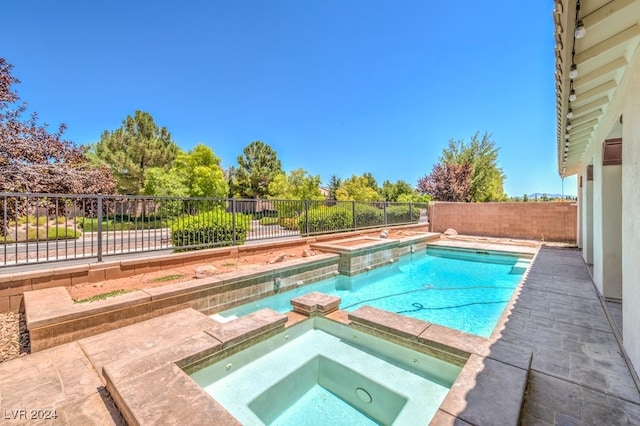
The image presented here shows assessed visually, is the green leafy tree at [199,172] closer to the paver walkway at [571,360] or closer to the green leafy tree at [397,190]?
the paver walkway at [571,360]

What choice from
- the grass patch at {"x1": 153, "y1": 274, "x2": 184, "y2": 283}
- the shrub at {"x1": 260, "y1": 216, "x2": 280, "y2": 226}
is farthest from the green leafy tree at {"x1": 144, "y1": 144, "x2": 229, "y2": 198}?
the grass patch at {"x1": 153, "y1": 274, "x2": 184, "y2": 283}

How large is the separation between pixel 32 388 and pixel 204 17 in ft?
36.2

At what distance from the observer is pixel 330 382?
286cm

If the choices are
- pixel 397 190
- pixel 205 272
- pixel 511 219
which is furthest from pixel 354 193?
pixel 205 272

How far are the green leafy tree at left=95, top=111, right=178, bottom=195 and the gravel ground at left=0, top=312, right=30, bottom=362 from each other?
19.5m

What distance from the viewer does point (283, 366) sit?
9.83ft

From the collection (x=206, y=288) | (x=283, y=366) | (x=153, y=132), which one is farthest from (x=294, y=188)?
(x=283, y=366)

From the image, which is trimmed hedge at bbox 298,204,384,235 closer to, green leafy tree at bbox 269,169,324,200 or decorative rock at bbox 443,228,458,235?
decorative rock at bbox 443,228,458,235

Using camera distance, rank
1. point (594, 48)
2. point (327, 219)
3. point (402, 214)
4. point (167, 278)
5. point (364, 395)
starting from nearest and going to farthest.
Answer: point (594, 48) → point (364, 395) → point (167, 278) → point (327, 219) → point (402, 214)

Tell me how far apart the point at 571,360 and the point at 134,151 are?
26124mm

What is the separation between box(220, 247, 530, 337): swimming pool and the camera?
5.10 meters

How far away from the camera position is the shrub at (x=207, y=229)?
256 inches

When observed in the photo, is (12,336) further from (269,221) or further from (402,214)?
(402,214)

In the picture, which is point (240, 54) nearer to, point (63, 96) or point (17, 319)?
point (63, 96)
